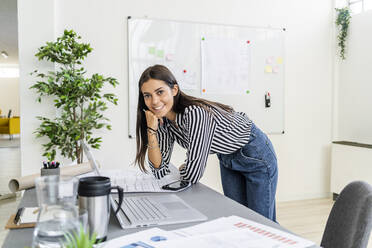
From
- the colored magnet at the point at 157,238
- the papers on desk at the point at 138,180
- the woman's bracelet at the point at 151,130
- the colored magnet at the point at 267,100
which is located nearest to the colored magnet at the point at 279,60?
the colored magnet at the point at 267,100

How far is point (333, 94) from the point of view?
418 centimetres

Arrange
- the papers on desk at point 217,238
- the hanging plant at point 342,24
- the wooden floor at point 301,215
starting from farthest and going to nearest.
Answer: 1. the hanging plant at point 342,24
2. the wooden floor at point 301,215
3. the papers on desk at point 217,238

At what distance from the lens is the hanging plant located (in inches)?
158

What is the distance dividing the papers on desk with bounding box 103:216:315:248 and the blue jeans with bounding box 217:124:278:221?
29.0 inches

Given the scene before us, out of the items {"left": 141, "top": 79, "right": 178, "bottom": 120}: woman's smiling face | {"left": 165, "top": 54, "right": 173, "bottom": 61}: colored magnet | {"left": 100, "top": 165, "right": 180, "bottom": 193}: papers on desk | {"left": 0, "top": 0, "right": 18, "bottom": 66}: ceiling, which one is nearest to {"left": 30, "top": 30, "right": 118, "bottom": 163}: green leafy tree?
{"left": 165, "top": 54, "right": 173, "bottom": 61}: colored magnet

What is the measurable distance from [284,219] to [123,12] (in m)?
2.44

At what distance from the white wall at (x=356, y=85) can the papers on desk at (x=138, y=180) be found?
284 cm

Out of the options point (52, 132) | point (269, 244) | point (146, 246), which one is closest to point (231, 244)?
point (269, 244)

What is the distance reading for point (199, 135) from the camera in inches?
59.4

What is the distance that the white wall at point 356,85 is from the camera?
12.5 ft

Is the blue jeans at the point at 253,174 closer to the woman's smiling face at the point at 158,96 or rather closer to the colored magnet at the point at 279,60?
the woman's smiling face at the point at 158,96

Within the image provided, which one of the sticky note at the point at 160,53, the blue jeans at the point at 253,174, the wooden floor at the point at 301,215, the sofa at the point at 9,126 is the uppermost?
the sticky note at the point at 160,53

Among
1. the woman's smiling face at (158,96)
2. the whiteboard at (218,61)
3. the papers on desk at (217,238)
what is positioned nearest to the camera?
the papers on desk at (217,238)

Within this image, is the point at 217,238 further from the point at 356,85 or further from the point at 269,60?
the point at 356,85
